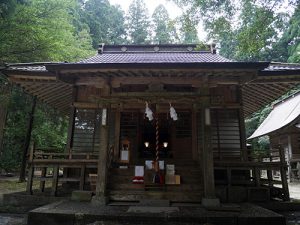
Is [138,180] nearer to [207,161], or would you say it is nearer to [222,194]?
[207,161]

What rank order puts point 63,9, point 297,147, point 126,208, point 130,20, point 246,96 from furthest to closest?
point 130,20, point 297,147, point 63,9, point 246,96, point 126,208

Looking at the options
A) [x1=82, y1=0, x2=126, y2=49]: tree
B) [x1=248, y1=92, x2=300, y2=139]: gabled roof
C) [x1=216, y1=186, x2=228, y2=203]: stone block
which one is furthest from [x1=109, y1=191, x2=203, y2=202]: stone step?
[x1=82, y1=0, x2=126, y2=49]: tree

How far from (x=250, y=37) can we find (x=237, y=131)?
3.72 meters

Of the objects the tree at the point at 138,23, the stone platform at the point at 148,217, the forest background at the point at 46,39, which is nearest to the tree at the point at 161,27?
the tree at the point at 138,23

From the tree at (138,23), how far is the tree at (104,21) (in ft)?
4.89

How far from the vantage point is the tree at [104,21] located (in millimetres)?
36969

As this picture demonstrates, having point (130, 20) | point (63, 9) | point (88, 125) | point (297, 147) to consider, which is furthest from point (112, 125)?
point (130, 20)

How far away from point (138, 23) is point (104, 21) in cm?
800

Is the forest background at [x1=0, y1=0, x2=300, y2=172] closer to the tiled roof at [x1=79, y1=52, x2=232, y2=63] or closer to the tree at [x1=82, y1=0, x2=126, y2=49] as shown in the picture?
the tiled roof at [x1=79, y1=52, x2=232, y2=63]

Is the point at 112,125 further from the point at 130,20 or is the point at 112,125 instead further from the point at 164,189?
the point at 130,20

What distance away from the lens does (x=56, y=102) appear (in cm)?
1401

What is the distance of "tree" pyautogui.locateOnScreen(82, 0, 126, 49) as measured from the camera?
3697cm

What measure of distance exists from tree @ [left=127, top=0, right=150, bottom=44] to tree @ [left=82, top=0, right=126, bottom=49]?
1.49 metres

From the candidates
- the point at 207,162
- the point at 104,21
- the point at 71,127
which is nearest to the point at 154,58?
the point at 71,127
